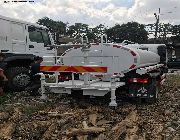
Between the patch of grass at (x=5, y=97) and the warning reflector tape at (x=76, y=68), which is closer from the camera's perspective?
the warning reflector tape at (x=76, y=68)

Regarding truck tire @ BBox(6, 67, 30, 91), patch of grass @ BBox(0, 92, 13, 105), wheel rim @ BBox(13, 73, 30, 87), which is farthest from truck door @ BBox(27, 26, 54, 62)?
patch of grass @ BBox(0, 92, 13, 105)

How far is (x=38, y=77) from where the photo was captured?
1189cm

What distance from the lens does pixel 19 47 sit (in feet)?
42.6

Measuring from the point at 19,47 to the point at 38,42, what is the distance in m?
1.00

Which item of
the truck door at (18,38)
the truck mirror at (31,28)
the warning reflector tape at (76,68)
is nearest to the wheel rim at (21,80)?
the truck door at (18,38)

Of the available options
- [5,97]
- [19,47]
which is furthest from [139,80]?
[19,47]

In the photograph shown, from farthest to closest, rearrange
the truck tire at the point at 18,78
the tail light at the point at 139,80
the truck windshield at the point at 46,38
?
the truck windshield at the point at 46,38 → the truck tire at the point at 18,78 → the tail light at the point at 139,80

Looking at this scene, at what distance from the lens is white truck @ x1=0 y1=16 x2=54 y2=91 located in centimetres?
1248

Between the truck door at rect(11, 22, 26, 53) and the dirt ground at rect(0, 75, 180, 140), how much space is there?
7.18 ft

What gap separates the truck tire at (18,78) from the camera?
12408 millimetres

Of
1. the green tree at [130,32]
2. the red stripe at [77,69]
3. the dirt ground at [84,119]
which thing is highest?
the green tree at [130,32]

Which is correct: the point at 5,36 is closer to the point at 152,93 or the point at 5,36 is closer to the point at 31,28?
the point at 31,28

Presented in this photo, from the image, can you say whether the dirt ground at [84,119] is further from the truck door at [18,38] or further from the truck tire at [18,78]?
the truck door at [18,38]

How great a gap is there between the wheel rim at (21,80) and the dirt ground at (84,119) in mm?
1117
